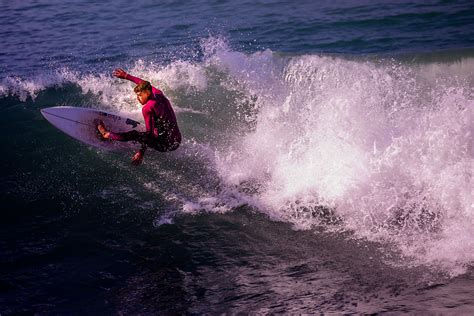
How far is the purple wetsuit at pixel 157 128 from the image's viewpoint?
27.4ft

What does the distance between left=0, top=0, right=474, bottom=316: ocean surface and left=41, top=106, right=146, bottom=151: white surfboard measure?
22 centimetres

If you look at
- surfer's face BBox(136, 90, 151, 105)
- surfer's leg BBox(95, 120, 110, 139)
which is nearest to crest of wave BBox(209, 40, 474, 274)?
surfer's face BBox(136, 90, 151, 105)

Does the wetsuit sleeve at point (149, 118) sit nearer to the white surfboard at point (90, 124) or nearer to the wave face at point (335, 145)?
the wave face at point (335, 145)

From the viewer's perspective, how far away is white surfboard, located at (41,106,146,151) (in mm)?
9617

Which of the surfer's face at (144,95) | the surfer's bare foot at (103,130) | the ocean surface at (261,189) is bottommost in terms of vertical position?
the ocean surface at (261,189)

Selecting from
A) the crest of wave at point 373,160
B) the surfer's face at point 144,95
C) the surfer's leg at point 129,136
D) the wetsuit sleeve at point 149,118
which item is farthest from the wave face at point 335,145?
the surfer's face at point 144,95

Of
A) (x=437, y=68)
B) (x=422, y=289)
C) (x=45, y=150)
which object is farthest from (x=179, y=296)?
(x=437, y=68)

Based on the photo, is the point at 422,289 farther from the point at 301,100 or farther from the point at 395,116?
the point at 301,100

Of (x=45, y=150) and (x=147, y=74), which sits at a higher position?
(x=147, y=74)

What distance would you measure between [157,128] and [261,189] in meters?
1.88

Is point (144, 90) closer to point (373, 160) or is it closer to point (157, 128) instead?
point (157, 128)

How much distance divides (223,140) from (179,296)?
4.55 m

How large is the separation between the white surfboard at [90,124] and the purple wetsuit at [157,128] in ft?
3.09

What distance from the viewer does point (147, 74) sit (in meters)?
13.2
